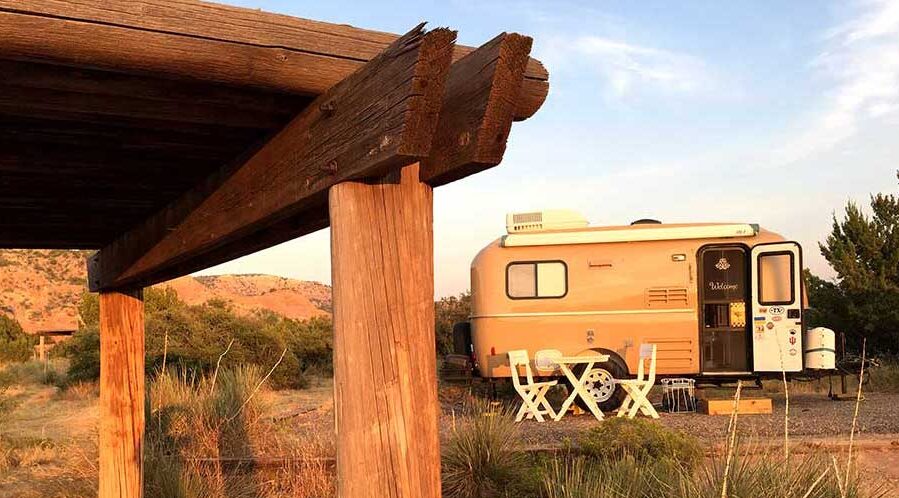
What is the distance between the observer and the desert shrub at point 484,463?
5871mm

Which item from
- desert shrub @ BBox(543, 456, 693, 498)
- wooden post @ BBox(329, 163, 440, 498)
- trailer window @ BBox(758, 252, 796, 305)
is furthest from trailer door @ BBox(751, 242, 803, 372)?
wooden post @ BBox(329, 163, 440, 498)

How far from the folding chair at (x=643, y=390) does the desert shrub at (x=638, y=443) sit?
3165 millimetres

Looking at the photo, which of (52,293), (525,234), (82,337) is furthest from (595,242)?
(52,293)

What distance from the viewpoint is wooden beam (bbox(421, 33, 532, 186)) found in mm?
1761

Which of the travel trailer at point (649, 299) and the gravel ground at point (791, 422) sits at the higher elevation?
the travel trailer at point (649, 299)

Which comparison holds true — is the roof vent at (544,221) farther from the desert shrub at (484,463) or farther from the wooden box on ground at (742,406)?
the desert shrub at (484,463)

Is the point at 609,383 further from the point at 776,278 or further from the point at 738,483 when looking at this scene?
the point at 738,483

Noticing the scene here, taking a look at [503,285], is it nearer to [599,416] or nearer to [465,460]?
[599,416]

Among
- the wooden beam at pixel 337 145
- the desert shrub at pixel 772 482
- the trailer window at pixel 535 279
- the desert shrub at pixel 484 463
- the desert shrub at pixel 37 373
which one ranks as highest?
the wooden beam at pixel 337 145

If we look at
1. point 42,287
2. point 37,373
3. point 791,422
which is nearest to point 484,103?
point 791,422

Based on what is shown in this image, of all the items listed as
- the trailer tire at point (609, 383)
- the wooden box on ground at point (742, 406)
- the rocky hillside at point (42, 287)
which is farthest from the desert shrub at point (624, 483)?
the rocky hillside at point (42, 287)

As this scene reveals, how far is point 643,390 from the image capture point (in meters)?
10.2

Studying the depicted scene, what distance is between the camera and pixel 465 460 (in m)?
6.05

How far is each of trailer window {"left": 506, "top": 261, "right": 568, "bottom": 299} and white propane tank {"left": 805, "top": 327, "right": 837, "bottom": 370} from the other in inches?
132
